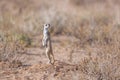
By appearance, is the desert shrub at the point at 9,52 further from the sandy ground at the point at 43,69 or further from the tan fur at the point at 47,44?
the tan fur at the point at 47,44

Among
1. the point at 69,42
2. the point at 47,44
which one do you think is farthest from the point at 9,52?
the point at 69,42

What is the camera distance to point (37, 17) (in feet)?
46.9

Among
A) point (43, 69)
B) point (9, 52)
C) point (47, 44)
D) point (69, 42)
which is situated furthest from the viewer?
point (69, 42)

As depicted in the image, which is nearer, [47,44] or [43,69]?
[43,69]

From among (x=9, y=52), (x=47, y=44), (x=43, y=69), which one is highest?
(x=47, y=44)

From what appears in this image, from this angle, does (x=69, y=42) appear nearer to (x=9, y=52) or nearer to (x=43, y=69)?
(x=9, y=52)

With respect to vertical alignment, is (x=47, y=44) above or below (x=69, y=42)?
above

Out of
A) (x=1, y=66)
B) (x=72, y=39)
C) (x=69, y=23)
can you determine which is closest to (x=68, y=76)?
(x=1, y=66)

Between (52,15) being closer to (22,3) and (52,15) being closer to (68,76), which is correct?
(22,3)

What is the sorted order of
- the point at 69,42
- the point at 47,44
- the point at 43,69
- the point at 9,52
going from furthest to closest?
the point at 69,42, the point at 9,52, the point at 47,44, the point at 43,69

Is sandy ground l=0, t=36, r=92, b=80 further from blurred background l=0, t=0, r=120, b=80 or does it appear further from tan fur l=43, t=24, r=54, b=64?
tan fur l=43, t=24, r=54, b=64

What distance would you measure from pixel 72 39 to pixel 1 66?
399cm

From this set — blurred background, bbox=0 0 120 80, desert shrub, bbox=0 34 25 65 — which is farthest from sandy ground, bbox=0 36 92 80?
desert shrub, bbox=0 34 25 65

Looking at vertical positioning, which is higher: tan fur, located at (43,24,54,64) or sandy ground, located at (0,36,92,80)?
tan fur, located at (43,24,54,64)
